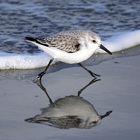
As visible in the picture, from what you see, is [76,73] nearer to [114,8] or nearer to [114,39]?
[114,39]

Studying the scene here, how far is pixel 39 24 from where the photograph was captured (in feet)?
30.7

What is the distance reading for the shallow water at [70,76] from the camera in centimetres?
557

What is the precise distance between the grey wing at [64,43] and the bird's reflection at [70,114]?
68 cm

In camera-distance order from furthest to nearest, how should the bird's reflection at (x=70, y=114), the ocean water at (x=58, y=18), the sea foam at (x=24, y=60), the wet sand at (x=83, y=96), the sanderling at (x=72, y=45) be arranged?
the ocean water at (x=58, y=18) < the sea foam at (x=24, y=60) < the sanderling at (x=72, y=45) < the bird's reflection at (x=70, y=114) < the wet sand at (x=83, y=96)

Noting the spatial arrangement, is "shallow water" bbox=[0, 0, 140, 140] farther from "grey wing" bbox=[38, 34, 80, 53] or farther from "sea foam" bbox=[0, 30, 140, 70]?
"grey wing" bbox=[38, 34, 80, 53]

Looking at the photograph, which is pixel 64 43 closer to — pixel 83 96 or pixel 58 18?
pixel 83 96

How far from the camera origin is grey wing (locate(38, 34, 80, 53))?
7.01m

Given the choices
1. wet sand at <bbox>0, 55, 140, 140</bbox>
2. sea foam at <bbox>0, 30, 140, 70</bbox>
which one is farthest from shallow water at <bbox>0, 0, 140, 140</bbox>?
sea foam at <bbox>0, 30, 140, 70</bbox>

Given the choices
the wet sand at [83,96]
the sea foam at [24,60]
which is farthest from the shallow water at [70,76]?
the sea foam at [24,60]

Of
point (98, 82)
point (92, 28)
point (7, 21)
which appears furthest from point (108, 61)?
point (7, 21)

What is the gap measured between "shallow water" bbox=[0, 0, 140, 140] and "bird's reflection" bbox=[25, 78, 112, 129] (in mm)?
71

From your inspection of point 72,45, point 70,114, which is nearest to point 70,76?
point 72,45

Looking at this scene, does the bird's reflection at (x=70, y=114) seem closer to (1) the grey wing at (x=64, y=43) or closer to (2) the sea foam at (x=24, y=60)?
(1) the grey wing at (x=64, y=43)

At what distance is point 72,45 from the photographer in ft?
23.0
